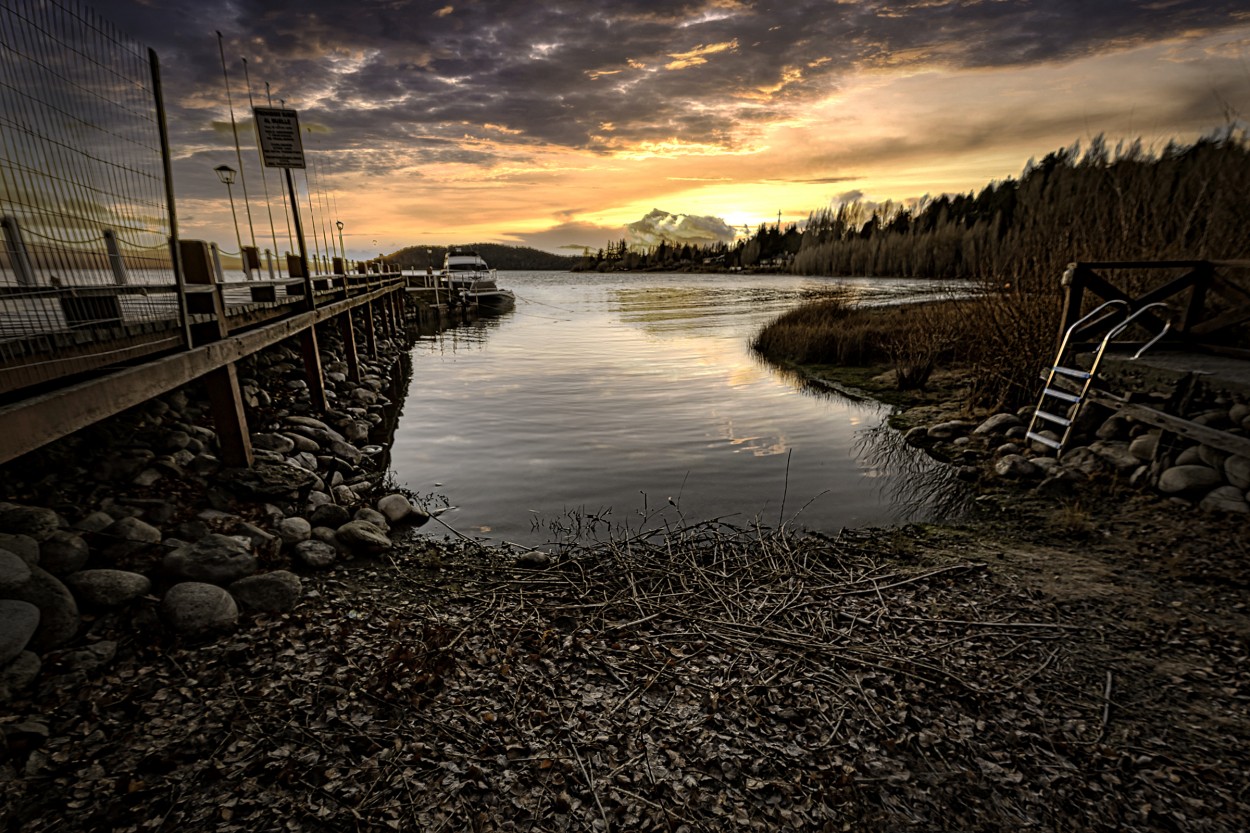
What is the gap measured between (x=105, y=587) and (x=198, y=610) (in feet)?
2.08

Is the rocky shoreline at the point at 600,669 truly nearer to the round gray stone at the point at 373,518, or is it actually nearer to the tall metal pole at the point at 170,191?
the round gray stone at the point at 373,518

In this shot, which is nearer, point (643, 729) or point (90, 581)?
point (643, 729)

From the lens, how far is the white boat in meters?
36.9

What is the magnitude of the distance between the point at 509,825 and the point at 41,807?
80.3 inches

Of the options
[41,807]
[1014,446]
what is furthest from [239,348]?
[1014,446]

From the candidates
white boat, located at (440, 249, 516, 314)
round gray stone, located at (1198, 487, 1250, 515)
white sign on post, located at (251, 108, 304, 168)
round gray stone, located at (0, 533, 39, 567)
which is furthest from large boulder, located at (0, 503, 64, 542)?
white boat, located at (440, 249, 516, 314)

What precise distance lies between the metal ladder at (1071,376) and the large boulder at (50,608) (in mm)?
9854

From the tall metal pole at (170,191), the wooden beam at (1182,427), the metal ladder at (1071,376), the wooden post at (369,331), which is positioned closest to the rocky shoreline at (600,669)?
the wooden beam at (1182,427)

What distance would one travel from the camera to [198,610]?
3742mm

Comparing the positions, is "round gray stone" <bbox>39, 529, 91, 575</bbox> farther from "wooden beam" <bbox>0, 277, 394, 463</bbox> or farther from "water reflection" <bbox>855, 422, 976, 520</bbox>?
"water reflection" <bbox>855, 422, 976, 520</bbox>

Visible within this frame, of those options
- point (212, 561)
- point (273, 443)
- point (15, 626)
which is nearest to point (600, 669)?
point (212, 561)

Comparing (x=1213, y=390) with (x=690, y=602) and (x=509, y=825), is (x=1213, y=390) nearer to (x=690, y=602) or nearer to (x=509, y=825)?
(x=690, y=602)

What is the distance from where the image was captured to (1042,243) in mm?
10109

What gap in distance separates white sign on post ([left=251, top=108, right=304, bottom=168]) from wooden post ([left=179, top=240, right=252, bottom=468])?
634cm
